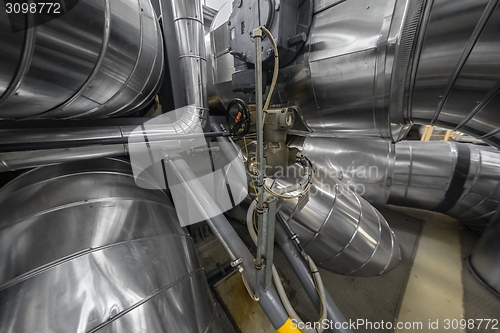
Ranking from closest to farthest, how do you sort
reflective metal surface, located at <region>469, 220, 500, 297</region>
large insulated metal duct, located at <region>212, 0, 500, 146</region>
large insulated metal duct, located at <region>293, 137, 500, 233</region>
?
large insulated metal duct, located at <region>212, 0, 500, 146</region>
reflective metal surface, located at <region>469, 220, 500, 297</region>
large insulated metal duct, located at <region>293, 137, 500, 233</region>

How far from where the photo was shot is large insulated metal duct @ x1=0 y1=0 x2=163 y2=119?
369mm

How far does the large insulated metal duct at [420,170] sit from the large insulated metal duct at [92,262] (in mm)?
1132

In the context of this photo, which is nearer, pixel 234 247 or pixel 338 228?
pixel 234 247

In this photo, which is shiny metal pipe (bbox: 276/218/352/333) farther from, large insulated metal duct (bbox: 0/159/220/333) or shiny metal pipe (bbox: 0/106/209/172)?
shiny metal pipe (bbox: 0/106/209/172)

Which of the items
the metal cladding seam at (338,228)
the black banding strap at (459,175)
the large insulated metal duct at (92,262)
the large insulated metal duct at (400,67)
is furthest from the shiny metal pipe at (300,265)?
the black banding strap at (459,175)

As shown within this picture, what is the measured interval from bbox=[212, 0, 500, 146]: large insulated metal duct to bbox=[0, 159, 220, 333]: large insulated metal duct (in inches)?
29.7

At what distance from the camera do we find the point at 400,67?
0.43 meters

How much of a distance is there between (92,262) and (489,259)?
2351 millimetres

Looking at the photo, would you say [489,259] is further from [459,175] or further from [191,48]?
[191,48]

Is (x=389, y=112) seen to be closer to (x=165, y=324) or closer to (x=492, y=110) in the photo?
(x=492, y=110)

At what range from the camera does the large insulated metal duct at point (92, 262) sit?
434 mm

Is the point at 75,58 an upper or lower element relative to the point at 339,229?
upper
